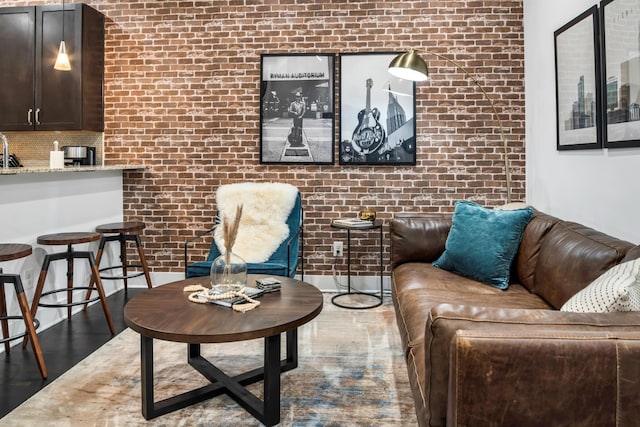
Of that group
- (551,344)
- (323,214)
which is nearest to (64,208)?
(323,214)

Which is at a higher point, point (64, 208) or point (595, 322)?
point (64, 208)

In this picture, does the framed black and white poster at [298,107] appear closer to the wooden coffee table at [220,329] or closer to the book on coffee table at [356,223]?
the book on coffee table at [356,223]

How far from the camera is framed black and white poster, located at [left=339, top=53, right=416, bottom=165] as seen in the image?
4320 millimetres

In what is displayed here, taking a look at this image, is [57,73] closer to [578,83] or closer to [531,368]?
[578,83]

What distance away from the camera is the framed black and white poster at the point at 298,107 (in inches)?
172

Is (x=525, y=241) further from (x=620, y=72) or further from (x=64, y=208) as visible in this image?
(x=64, y=208)

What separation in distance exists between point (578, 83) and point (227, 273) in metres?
2.37

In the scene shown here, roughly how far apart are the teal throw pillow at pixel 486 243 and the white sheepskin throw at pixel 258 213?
1331mm

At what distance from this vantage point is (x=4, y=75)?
4.42 m

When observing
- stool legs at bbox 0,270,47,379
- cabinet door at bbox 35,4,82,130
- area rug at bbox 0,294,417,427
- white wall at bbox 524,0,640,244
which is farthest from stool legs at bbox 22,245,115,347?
white wall at bbox 524,0,640,244

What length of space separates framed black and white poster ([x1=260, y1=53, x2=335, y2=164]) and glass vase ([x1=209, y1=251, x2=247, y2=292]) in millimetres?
2125

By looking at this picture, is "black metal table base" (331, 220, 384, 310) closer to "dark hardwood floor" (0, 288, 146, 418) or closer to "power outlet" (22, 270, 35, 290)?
"dark hardwood floor" (0, 288, 146, 418)

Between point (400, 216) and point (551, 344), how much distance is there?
2.50m

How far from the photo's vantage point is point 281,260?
3.73 metres
